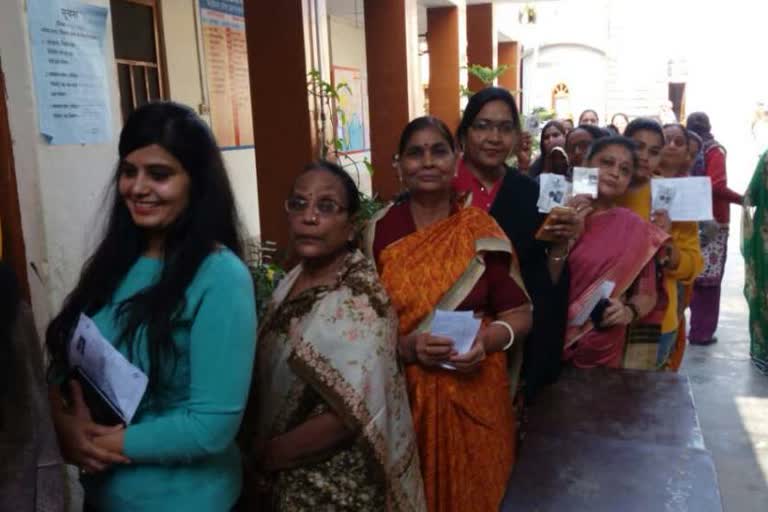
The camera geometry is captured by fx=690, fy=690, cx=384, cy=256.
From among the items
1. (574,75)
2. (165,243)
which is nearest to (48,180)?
(165,243)

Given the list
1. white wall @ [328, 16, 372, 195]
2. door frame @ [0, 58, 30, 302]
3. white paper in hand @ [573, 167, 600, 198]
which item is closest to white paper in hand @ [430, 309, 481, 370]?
white paper in hand @ [573, 167, 600, 198]

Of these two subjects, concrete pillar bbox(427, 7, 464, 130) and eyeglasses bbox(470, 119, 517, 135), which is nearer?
eyeglasses bbox(470, 119, 517, 135)

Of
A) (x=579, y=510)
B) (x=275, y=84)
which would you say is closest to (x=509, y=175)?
(x=579, y=510)

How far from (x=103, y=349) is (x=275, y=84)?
9.28 ft

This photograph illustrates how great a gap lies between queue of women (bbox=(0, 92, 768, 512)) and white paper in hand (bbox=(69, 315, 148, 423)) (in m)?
0.03

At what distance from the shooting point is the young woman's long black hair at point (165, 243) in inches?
51.3

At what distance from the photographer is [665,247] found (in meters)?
2.87

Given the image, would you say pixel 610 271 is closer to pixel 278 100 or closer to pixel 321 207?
pixel 321 207

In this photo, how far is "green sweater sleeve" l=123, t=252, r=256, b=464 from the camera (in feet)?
4.19

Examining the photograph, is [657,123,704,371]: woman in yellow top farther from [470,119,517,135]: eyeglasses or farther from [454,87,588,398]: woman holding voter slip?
[470,119,517,135]: eyeglasses

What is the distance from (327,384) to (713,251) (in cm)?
437

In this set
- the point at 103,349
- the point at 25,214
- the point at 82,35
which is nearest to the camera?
the point at 103,349

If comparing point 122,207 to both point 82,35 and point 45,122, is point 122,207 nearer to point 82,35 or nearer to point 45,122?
point 45,122

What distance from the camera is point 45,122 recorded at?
210cm
